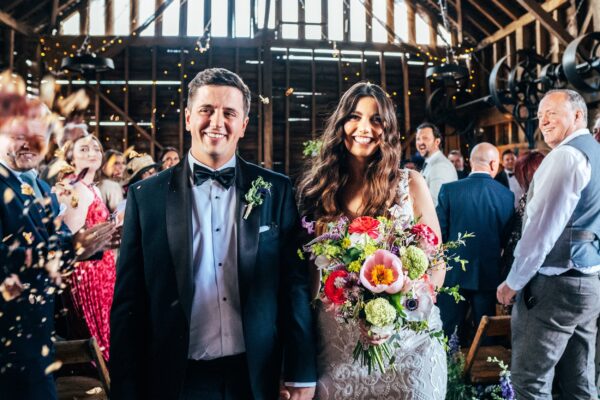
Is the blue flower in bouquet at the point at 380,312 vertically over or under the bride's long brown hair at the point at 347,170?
under

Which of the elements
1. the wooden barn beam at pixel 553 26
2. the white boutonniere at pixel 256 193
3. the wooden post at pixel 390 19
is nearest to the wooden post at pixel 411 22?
the wooden post at pixel 390 19

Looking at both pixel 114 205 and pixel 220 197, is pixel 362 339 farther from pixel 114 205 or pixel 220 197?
pixel 114 205

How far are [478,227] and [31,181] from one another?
310 centimetres

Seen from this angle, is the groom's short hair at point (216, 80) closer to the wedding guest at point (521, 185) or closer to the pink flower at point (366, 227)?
the pink flower at point (366, 227)

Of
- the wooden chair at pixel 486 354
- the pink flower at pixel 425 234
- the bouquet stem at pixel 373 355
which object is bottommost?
the wooden chair at pixel 486 354

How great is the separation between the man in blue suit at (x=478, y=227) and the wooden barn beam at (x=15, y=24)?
8.90 meters

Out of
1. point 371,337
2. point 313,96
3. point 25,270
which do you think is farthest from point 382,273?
point 313,96

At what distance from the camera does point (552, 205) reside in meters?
2.61

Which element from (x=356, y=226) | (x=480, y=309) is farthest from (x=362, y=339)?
(x=480, y=309)

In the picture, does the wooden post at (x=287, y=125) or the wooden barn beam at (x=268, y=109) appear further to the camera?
the wooden post at (x=287, y=125)

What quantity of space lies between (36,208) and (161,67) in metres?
9.64

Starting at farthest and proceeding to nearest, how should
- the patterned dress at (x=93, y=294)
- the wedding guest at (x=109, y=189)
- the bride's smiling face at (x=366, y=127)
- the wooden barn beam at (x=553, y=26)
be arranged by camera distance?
the wooden barn beam at (x=553, y=26) → the wedding guest at (x=109, y=189) → the patterned dress at (x=93, y=294) → the bride's smiling face at (x=366, y=127)

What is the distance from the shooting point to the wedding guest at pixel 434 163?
5160 mm

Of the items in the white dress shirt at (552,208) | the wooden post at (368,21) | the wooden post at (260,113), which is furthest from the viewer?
the wooden post at (368,21)
